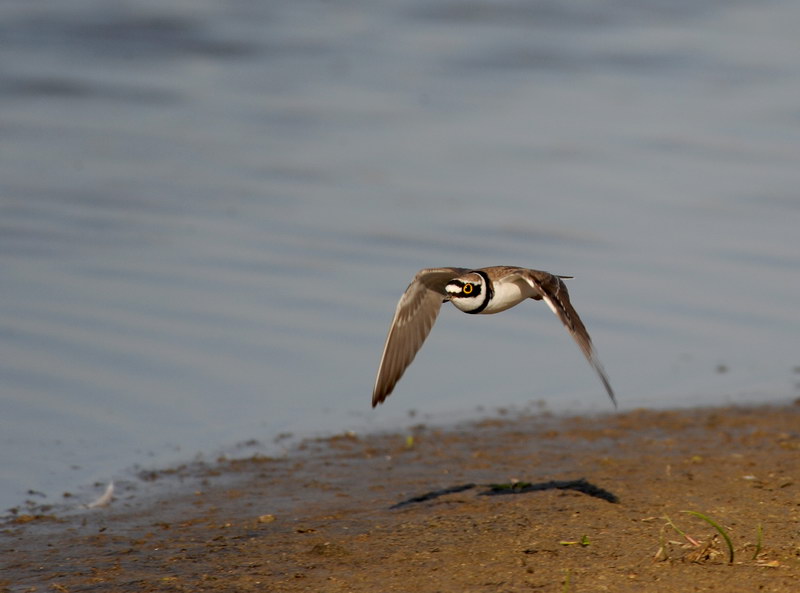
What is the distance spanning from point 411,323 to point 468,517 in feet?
4.49

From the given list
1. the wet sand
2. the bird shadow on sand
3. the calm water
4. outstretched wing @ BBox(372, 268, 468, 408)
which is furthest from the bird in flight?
the calm water

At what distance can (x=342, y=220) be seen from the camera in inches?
569

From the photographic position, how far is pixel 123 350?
10836 millimetres

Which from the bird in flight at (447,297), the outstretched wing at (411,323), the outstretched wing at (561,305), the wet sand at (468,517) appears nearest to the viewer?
the wet sand at (468,517)

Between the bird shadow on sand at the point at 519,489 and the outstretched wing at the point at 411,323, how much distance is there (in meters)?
0.67

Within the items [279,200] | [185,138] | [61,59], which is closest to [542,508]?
[279,200]

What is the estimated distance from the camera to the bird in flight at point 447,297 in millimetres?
7395

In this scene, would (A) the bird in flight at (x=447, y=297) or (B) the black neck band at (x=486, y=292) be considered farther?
(B) the black neck band at (x=486, y=292)

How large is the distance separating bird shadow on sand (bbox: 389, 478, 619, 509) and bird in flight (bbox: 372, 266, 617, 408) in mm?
610

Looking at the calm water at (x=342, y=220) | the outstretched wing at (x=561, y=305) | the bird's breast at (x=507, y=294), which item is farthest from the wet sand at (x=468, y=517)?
the bird's breast at (x=507, y=294)

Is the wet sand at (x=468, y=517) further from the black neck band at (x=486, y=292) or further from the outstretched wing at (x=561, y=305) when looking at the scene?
the black neck band at (x=486, y=292)

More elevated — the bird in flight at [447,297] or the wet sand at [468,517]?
the bird in flight at [447,297]

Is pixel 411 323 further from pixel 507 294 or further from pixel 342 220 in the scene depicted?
pixel 342 220

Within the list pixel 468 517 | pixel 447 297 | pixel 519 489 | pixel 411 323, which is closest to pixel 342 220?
pixel 411 323
